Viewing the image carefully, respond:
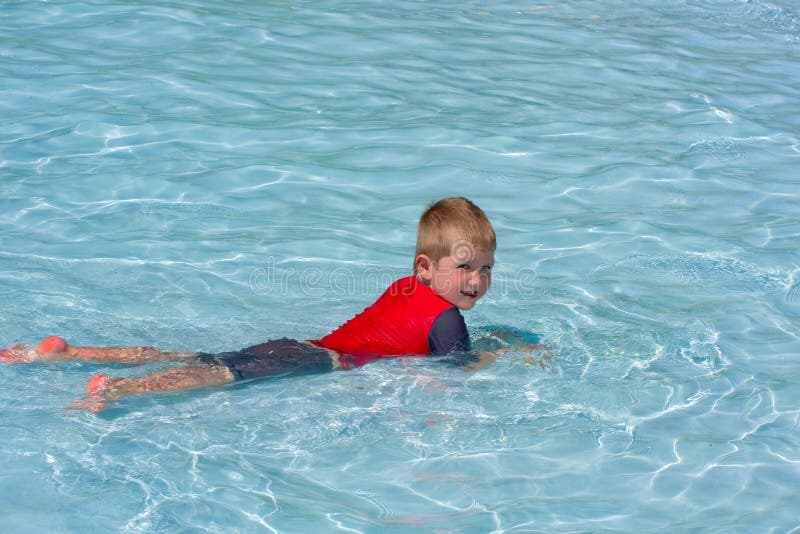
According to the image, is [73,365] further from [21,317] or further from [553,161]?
[553,161]

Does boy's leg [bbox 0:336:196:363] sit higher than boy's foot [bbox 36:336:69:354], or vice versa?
boy's foot [bbox 36:336:69:354]

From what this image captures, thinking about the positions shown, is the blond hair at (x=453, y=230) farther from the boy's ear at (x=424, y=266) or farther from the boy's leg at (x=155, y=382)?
the boy's leg at (x=155, y=382)

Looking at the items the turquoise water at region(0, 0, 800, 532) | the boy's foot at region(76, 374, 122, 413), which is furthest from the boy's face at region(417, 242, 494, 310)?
the boy's foot at region(76, 374, 122, 413)

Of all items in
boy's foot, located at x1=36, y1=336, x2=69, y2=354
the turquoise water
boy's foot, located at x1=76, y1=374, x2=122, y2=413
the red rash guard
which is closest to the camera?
the turquoise water

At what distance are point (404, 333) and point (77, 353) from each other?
1430 mm

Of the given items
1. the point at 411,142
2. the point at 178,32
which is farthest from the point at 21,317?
the point at 178,32

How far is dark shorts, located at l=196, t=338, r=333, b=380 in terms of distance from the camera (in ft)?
13.9

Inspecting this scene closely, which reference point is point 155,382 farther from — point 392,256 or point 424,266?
point 392,256

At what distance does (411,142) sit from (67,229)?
8.03ft

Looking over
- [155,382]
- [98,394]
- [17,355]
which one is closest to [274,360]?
[155,382]

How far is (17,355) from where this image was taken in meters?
4.25

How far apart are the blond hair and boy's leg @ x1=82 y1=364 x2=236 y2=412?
3.40 feet

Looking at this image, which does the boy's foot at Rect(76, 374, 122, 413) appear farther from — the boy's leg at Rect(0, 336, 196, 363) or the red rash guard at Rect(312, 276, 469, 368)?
the red rash guard at Rect(312, 276, 469, 368)

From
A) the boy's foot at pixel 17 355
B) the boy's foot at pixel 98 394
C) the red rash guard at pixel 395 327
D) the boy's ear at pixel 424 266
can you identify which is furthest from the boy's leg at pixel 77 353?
the boy's ear at pixel 424 266
